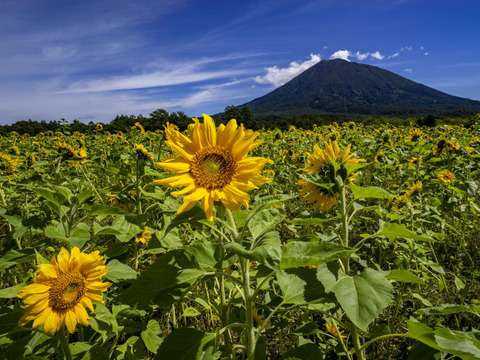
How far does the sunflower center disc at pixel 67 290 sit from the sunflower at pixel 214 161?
0.75m

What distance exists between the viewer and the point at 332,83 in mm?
187500

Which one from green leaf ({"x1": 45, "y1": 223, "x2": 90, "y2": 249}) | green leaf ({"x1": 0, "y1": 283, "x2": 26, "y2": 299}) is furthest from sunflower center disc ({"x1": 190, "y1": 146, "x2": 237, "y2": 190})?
green leaf ({"x1": 0, "y1": 283, "x2": 26, "y2": 299})

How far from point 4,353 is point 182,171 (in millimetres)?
1128

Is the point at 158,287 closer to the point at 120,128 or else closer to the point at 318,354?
the point at 318,354

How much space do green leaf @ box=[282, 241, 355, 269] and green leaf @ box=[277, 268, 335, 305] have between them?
0.10 metres

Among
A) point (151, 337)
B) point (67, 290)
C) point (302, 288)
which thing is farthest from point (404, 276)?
point (67, 290)

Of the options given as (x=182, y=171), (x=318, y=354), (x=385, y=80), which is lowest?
(x=318, y=354)

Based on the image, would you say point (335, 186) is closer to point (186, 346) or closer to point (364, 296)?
point (364, 296)

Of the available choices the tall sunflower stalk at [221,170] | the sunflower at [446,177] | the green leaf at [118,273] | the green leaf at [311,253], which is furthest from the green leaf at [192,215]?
the sunflower at [446,177]

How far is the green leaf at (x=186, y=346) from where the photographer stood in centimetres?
102

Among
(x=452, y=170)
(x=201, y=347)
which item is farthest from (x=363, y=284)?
(x=452, y=170)

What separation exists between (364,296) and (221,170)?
0.71 meters

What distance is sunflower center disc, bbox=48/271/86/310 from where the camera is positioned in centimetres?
134

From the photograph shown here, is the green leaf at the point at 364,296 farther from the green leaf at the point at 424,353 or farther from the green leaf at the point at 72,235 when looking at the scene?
the green leaf at the point at 72,235
